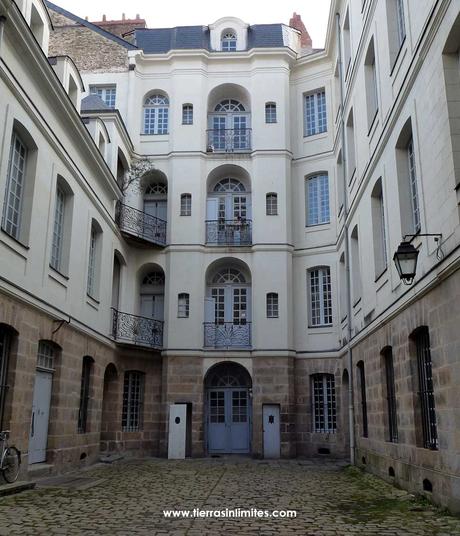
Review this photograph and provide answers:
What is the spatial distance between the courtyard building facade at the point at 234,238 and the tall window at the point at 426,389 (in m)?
0.05

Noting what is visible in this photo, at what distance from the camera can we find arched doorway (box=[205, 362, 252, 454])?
19.4 metres

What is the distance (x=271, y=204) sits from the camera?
66.8ft

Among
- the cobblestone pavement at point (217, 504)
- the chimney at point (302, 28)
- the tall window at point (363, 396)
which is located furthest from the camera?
the chimney at point (302, 28)

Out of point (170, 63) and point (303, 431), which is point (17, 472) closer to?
point (303, 431)

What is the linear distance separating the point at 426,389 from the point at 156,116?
15395mm

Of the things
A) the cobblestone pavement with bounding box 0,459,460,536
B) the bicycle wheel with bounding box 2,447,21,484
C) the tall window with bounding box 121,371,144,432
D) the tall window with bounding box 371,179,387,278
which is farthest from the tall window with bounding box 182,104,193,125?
the bicycle wheel with bounding box 2,447,21,484

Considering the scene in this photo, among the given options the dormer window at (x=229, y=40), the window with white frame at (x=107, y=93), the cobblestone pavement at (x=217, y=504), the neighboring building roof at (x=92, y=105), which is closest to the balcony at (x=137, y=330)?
the cobblestone pavement at (x=217, y=504)

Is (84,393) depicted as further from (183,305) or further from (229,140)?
(229,140)

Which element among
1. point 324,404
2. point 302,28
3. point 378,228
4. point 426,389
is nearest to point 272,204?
point 324,404

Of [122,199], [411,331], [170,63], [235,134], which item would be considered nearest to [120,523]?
[411,331]

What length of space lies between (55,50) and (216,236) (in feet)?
29.5

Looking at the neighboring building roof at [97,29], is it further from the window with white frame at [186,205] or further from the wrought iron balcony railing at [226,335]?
the wrought iron balcony railing at [226,335]

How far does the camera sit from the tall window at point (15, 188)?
10758 millimetres

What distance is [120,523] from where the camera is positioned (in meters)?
7.41
